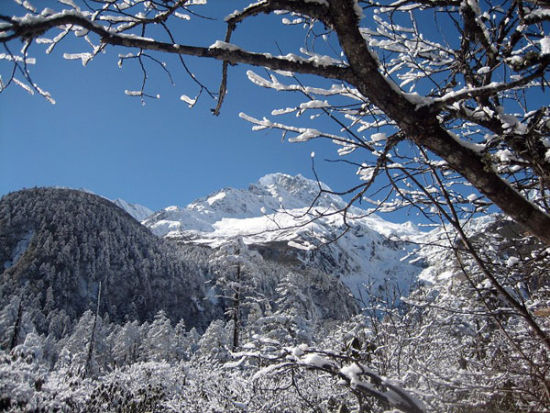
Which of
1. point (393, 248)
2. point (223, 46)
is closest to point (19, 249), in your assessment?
point (393, 248)

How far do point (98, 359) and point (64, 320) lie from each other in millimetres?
19733

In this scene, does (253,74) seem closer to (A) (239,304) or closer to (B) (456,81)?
(B) (456,81)

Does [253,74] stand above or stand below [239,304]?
below

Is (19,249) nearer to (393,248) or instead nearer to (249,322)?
(249,322)

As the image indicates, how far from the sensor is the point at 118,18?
172 centimetres

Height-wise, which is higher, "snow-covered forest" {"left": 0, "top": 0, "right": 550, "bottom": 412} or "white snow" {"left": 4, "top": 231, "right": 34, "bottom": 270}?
"white snow" {"left": 4, "top": 231, "right": 34, "bottom": 270}

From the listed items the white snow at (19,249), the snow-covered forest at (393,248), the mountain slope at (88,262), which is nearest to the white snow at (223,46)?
the snow-covered forest at (393,248)

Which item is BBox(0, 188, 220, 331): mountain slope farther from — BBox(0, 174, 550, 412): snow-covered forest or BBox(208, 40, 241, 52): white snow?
BBox(208, 40, 241, 52): white snow

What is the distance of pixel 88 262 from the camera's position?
101250mm

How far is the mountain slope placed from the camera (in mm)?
90375

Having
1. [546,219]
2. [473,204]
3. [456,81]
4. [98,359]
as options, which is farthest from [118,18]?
[98,359]

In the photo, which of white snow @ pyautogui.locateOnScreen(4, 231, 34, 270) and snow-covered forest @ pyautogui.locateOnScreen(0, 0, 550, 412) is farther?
white snow @ pyautogui.locateOnScreen(4, 231, 34, 270)

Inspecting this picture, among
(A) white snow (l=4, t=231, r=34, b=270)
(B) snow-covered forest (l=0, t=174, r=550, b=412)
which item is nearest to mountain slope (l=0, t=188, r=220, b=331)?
(A) white snow (l=4, t=231, r=34, b=270)

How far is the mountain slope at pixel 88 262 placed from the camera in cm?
9038
